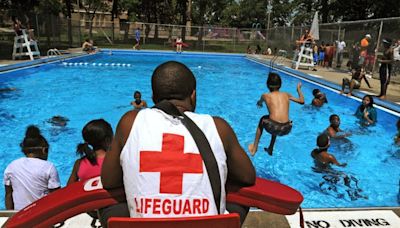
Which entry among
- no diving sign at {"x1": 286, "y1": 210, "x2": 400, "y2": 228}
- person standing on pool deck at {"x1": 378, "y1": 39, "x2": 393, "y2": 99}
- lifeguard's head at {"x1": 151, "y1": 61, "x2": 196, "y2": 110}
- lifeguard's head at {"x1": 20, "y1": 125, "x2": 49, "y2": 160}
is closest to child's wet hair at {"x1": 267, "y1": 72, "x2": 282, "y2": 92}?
no diving sign at {"x1": 286, "y1": 210, "x2": 400, "y2": 228}

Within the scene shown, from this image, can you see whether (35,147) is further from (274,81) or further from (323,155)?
(323,155)

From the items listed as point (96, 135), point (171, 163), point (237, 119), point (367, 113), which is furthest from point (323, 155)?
point (171, 163)

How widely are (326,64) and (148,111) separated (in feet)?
70.5

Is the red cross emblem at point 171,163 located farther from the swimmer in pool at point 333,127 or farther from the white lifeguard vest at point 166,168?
the swimmer in pool at point 333,127

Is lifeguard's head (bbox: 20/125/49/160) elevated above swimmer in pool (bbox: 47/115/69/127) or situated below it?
above

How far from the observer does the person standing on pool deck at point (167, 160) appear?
153cm

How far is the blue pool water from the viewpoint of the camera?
6062 millimetres

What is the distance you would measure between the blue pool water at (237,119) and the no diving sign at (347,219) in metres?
2.10

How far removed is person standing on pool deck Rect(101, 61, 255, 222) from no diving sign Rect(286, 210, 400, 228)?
1.57 m

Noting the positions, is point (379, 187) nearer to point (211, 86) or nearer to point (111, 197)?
point (111, 197)

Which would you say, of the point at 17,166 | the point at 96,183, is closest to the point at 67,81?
the point at 17,166

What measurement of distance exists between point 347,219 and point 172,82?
2223mm

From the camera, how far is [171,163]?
59.6 inches

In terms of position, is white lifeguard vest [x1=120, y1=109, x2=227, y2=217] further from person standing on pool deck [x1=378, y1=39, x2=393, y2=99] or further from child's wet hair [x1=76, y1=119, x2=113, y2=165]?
person standing on pool deck [x1=378, y1=39, x2=393, y2=99]
